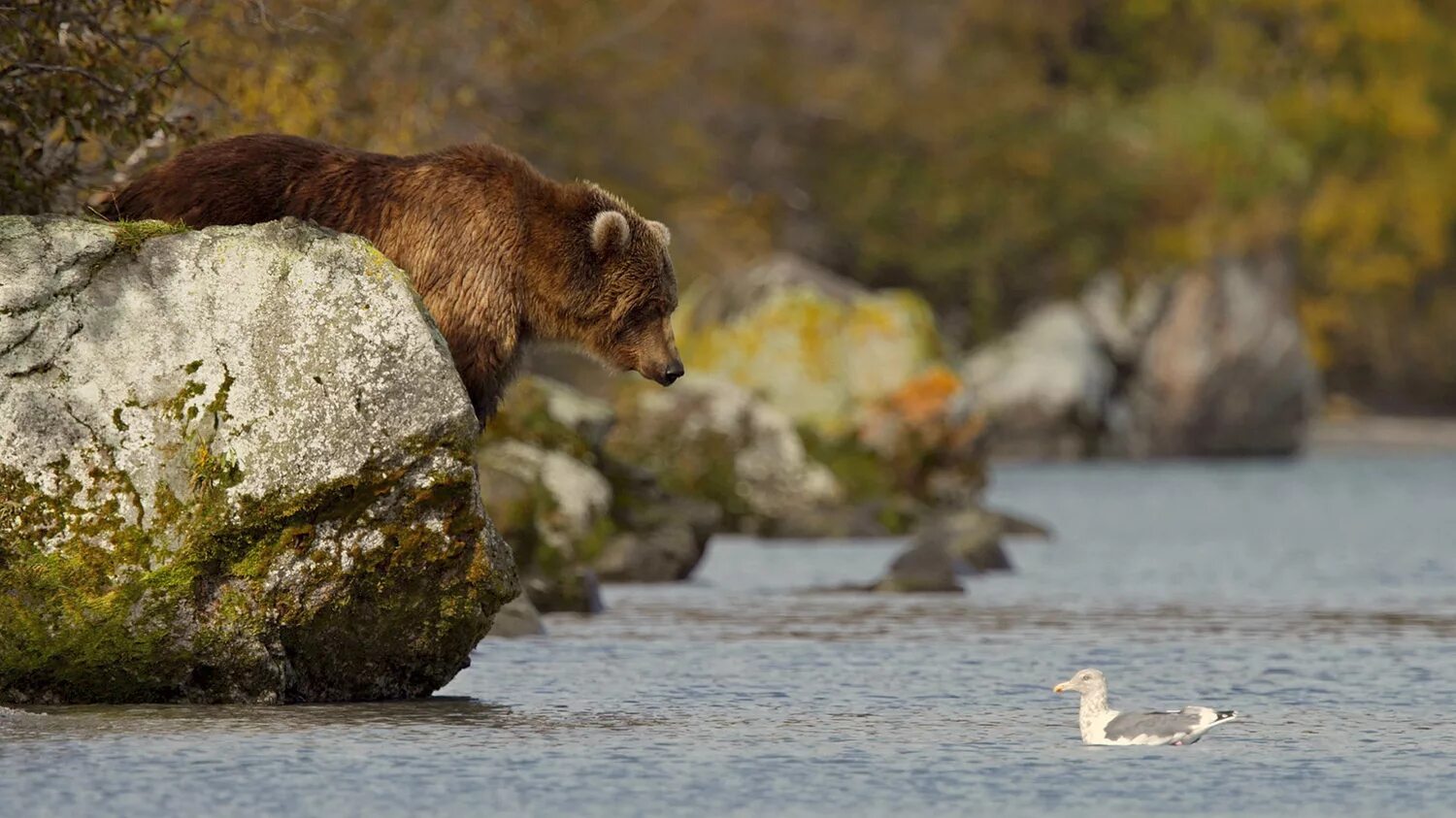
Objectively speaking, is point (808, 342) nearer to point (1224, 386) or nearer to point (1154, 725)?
point (1224, 386)

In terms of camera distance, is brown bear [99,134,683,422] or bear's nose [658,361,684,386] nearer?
brown bear [99,134,683,422]

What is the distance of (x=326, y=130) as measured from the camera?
A: 22.5m

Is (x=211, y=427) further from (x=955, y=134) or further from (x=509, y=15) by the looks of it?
(x=955, y=134)

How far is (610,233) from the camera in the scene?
14.3 metres

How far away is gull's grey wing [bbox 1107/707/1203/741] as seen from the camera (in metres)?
12.1

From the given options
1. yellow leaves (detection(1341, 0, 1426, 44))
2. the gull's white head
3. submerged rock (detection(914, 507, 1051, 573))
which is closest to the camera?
the gull's white head

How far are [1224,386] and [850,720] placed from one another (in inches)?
1792

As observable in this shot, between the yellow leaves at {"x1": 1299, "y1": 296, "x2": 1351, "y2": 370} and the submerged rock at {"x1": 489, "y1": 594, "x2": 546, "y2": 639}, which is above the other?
the yellow leaves at {"x1": 1299, "y1": 296, "x2": 1351, "y2": 370}

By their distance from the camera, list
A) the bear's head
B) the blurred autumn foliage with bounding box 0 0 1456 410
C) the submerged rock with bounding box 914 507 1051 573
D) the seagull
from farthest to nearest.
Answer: the blurred autumn foliage with bounding box 0 0 1456 410 → the submerged rock with bounding box 914 507 1051 573 → the bear's head → the seagull

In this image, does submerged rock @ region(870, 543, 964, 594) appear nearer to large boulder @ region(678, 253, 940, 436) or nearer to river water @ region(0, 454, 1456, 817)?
river water @ region(0, 454, 1456, 817)

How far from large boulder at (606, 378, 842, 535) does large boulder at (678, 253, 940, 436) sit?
4.03 metres

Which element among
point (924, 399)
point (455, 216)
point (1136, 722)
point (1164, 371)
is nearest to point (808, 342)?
point (924, 399)

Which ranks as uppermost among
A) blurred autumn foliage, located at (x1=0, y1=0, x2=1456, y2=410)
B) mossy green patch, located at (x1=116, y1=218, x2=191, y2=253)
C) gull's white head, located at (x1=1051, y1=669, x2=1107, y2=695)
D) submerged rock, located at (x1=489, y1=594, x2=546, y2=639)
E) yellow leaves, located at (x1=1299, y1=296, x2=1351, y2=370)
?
blurred autumn foliage, located at (x1=0, y1=0, x2=1456, y2=410)

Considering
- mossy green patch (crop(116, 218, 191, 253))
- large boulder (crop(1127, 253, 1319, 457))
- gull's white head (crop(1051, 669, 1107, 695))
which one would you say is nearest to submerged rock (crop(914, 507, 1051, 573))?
gull's white head (crop(1051, 669, 1107, 695))
